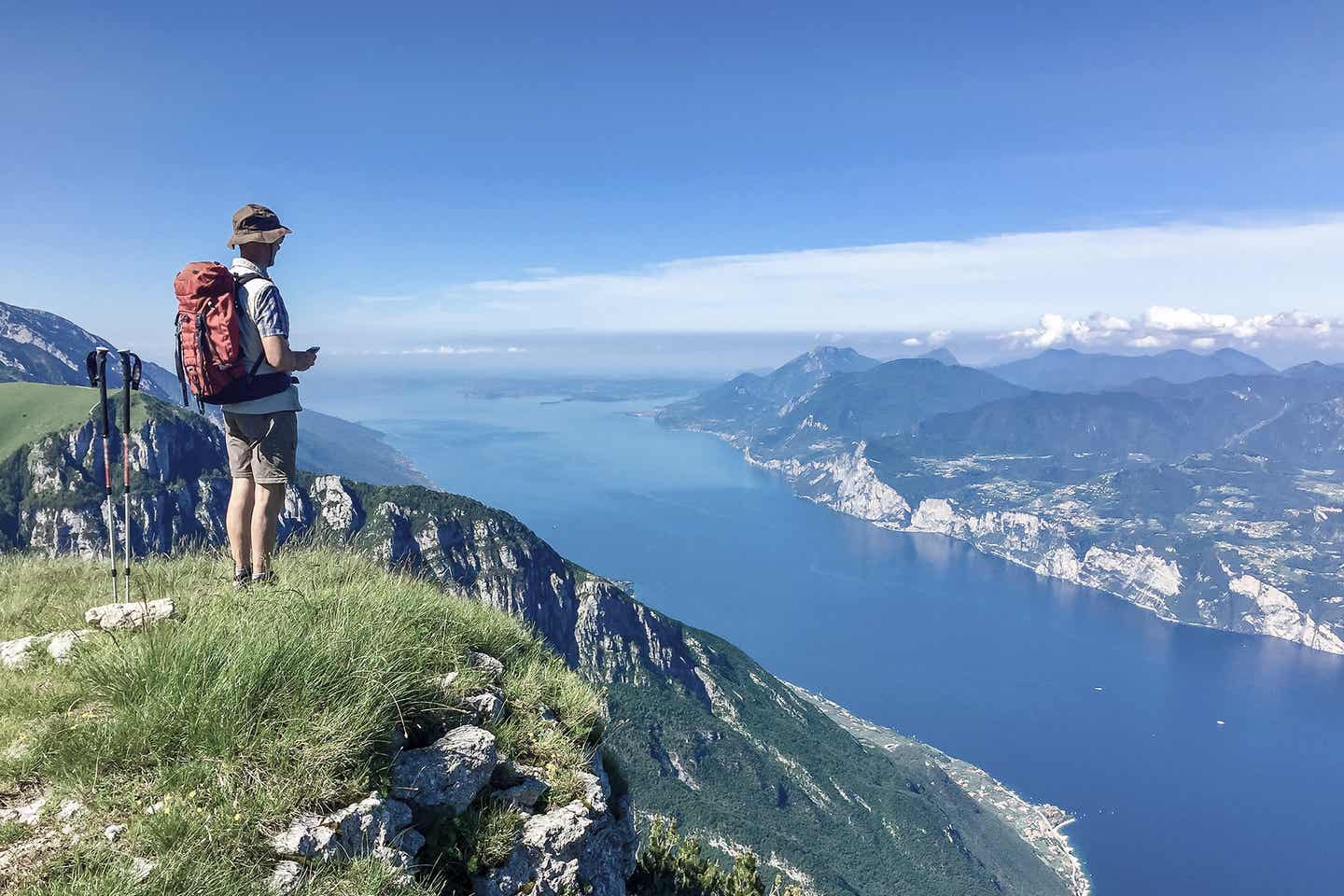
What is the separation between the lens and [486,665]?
252 inches

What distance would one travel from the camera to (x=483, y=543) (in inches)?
5620

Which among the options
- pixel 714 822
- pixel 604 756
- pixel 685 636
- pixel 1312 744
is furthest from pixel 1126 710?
pixel 604 756

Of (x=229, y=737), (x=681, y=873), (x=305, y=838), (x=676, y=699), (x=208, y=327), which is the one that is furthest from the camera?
(x=676, y=699)

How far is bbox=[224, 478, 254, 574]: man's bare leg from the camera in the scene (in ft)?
22.1

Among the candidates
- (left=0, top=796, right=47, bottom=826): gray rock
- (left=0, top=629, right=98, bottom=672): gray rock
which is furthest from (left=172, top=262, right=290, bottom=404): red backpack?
(left=0, top=796, right=47, bottom=826): gray rock

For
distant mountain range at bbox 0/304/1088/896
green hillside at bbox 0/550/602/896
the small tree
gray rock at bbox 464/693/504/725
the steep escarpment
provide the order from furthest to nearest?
1. distant mountain range at bbox 0/304/1088/896
2. the steep escarpment
3. the small tree
4. gray rock at bbox 464/693/504/725
5. green hillside at bbox 0/550/602/896

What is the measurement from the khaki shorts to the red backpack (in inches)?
20.3

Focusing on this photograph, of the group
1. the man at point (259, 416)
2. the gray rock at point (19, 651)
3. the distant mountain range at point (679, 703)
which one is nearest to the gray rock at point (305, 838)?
the gray rock at point (19, 651)

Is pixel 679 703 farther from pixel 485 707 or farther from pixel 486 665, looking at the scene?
pixel 485 707

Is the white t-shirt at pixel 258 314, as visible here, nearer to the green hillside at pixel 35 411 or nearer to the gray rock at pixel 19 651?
the gray rock at pixel 19 651

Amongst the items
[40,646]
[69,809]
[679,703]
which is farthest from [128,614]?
[679,703]

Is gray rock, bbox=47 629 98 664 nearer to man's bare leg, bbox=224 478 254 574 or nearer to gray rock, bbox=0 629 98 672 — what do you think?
gray rock, bbox=0 629 98 672

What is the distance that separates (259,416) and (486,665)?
3.38 m

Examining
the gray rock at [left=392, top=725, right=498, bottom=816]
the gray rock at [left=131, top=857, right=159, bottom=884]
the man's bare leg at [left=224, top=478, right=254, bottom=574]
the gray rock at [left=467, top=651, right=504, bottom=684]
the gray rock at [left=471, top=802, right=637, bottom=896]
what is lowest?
the gray rock at [left=471, top=802, right=637, bottom=896]
